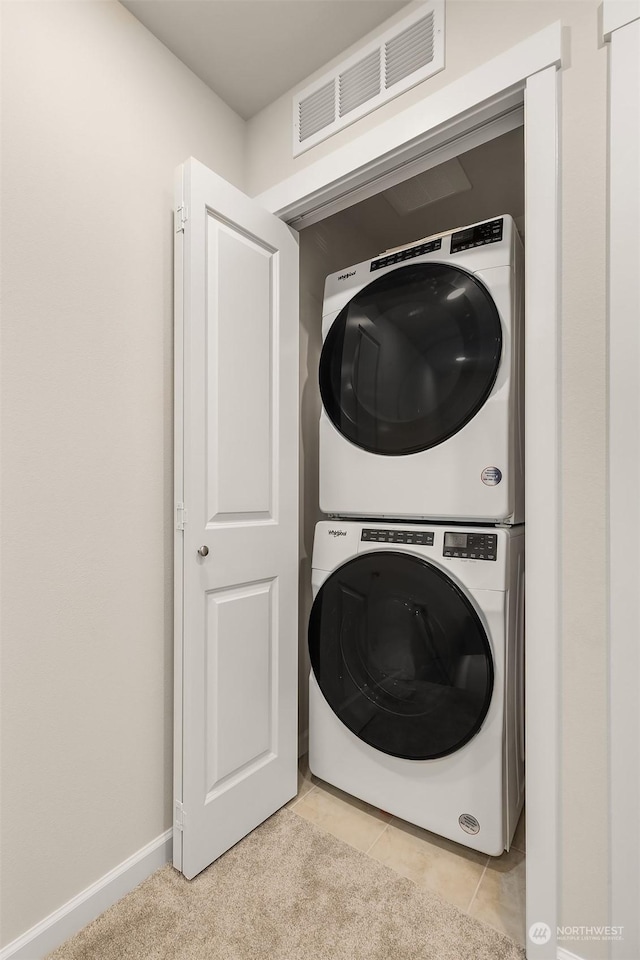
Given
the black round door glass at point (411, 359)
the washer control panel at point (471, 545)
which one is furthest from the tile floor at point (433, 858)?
the black round door glass at point (411, 359)

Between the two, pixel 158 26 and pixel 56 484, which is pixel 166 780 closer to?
pixel 56 484

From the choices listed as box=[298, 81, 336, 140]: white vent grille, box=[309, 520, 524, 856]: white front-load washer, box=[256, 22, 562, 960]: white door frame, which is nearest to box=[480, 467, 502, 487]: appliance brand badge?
box=[309, 520, 524, 856]: white front-load washer

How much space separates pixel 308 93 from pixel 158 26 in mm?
491

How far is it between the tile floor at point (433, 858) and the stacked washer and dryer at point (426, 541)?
0.27 feet

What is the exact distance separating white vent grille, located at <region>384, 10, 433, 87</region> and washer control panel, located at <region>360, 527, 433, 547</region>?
1.37 m

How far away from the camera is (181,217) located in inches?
57.7

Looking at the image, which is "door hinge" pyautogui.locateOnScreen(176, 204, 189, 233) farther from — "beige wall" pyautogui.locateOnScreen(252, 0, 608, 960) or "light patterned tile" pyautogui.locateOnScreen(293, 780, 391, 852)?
"light patterned tile" pyautogui.locateOnScreen(293, 780, 391, 852)

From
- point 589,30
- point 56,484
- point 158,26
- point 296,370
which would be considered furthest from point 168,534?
point 589,30

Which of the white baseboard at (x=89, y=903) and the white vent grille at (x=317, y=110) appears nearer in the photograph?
the white baseboard at (x=89, y=903)

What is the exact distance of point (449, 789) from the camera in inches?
59.3

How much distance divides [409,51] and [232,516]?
4.86 feet

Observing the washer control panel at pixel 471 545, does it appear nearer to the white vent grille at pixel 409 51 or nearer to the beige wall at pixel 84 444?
the beige wall at pixel 84 444

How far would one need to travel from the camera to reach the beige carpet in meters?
1.20

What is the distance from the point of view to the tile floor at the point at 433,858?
133cm
